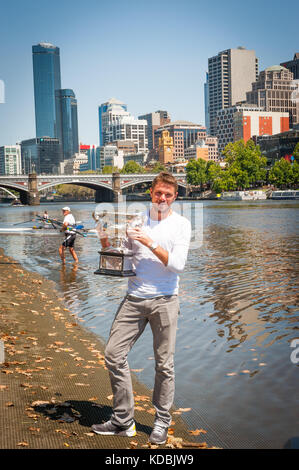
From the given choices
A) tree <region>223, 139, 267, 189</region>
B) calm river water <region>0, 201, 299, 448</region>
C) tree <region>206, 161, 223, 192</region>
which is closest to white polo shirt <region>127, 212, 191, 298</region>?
calm river water <region>0, 201, 299, 448</region>

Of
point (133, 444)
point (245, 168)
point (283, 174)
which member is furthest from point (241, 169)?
point (133, 444)

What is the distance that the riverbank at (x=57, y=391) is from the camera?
487 centimetres

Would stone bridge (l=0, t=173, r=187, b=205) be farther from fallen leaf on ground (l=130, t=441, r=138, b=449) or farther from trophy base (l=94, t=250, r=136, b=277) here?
fallen leaf on ground (l=130, t=441, r=138, b=449)

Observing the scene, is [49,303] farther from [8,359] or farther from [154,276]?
[154,276]

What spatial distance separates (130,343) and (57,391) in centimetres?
162

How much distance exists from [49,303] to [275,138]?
143m

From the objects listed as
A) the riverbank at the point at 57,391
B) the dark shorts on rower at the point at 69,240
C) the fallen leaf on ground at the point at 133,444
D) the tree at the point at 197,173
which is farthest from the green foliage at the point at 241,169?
the fallen leaf on ground at the point at 133,444

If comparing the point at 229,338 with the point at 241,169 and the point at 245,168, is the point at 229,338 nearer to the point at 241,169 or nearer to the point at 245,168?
the point at 245,168

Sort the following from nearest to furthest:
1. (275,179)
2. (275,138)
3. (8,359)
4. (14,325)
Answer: (8,359)
(14,325)
(275,179)
(275,138)

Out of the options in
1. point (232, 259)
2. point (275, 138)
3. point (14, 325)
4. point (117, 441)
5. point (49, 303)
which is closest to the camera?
point (117, 441)

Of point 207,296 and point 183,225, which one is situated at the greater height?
point 183,225

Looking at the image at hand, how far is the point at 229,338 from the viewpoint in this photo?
28.9 ft

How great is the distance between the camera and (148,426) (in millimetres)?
5371
